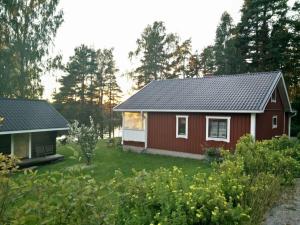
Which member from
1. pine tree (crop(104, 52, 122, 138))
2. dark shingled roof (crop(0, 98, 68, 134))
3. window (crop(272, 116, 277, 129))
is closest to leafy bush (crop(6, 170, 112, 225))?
dark shingled roof (crop(0, 98, 68, 134))

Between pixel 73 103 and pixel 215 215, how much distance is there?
3692 cm

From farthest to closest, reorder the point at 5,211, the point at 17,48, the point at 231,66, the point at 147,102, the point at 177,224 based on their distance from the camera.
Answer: the point at 231,66
the point at 17,48
the point at 147,102
the point at 177,224
the point at 5,211

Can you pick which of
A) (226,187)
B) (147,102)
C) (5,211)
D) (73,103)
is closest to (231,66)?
(147,102)

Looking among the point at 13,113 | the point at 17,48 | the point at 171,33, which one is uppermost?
the point at 171,33

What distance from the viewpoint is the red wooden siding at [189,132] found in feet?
47.3

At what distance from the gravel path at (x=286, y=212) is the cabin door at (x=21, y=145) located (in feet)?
44.5

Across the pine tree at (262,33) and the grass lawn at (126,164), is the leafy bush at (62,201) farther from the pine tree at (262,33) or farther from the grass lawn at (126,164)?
the pine tree at (262,33)

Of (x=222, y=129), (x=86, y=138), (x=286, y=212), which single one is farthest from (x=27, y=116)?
(x=286, y=212)

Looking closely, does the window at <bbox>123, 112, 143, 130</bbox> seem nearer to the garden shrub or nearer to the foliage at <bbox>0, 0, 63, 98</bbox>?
the foliage at <bbox>0, 0, 63, 98</bbox>

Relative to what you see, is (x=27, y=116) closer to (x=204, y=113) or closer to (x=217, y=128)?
(x=204, y=113)

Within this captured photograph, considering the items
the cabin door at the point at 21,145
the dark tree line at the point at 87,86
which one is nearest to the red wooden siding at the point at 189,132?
the cabin door at the point at 21,145

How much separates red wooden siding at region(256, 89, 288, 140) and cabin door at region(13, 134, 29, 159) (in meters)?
12.9

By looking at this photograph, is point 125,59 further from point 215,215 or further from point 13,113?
point 215,215

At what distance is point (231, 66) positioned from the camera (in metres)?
32.2
